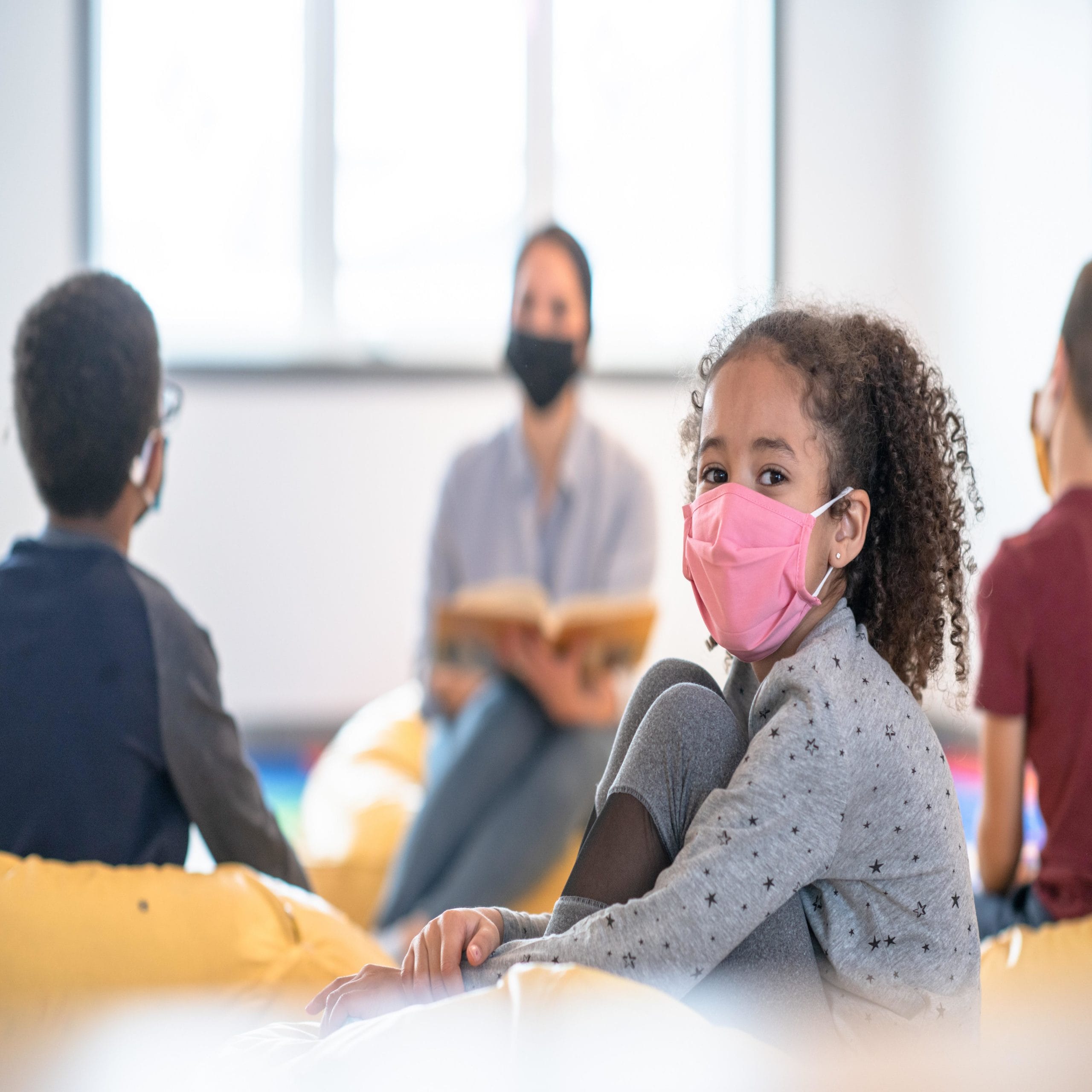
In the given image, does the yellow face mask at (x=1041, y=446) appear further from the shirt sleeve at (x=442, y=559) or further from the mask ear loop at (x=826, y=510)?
the shirt sleeve at (x=442, y=559)

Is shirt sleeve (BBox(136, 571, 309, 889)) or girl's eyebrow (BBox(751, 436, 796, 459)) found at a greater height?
girl's eyebrow (BBox(751, 436, 796, 459))

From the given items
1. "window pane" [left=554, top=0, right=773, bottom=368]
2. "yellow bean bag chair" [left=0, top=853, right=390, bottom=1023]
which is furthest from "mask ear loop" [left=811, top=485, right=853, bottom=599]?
"window pane" [left=554, top=0, right=773, bottom=368]

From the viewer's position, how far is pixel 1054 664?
128cm

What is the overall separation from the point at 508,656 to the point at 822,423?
1124mm

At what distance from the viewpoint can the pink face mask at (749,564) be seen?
2.82ft

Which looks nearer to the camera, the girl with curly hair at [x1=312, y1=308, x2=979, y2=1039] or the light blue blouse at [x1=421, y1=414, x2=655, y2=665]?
the girl with curly hair at [x1=312, y1=308, x2=979, y2=1039]

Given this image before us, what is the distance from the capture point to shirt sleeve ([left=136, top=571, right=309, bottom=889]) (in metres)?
1.11

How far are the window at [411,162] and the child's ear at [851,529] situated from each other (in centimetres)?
260

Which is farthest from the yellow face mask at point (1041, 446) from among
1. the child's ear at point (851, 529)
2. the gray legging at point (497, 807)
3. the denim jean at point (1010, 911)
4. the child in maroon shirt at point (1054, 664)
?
the gray legging at point (497, 807)

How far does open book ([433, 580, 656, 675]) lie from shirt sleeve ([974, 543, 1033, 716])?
73 centimetres

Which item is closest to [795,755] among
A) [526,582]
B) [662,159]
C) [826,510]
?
[826,510]

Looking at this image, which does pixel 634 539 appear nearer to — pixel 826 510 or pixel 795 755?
pixel 826 510

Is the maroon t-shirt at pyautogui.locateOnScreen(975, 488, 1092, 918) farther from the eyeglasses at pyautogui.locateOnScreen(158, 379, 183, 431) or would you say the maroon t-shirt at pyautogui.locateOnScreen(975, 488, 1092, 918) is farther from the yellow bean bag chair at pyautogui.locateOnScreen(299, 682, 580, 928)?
the eyeglasses at pyautogui.locateOnScreen(158, 379, 183, 431)

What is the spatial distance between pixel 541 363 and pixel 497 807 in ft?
2.47
